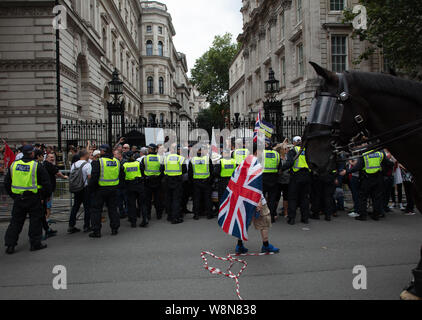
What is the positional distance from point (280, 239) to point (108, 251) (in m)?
3.46

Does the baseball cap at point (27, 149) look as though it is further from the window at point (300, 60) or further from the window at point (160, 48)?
the window at point (160, 48)

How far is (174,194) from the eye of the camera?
891cm

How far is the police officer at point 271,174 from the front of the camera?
856 cm

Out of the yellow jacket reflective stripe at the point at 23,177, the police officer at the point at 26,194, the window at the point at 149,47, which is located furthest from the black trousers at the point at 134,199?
the window at the point at 149,47

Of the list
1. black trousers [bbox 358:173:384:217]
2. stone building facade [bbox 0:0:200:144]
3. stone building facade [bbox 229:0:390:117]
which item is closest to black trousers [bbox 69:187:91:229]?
black trousers [bbox 358:173:384:217]

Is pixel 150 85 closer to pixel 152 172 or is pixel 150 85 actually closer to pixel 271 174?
pixel 152 172

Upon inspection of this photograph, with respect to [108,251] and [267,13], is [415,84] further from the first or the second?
[267,13]

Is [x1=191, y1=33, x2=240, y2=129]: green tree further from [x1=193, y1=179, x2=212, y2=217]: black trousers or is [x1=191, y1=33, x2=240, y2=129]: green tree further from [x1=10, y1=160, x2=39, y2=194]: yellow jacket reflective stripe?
[x1=10, y1=160, x2=39, y2=194]: yellow jacket reflective stripe

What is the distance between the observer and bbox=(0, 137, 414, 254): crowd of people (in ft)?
21.5

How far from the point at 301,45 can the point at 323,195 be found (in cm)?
1912

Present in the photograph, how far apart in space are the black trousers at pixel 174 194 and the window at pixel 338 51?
59.6 ft

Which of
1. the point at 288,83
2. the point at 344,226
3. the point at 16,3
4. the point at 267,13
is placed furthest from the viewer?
the point at 267,13

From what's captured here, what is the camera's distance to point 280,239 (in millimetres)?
6797
